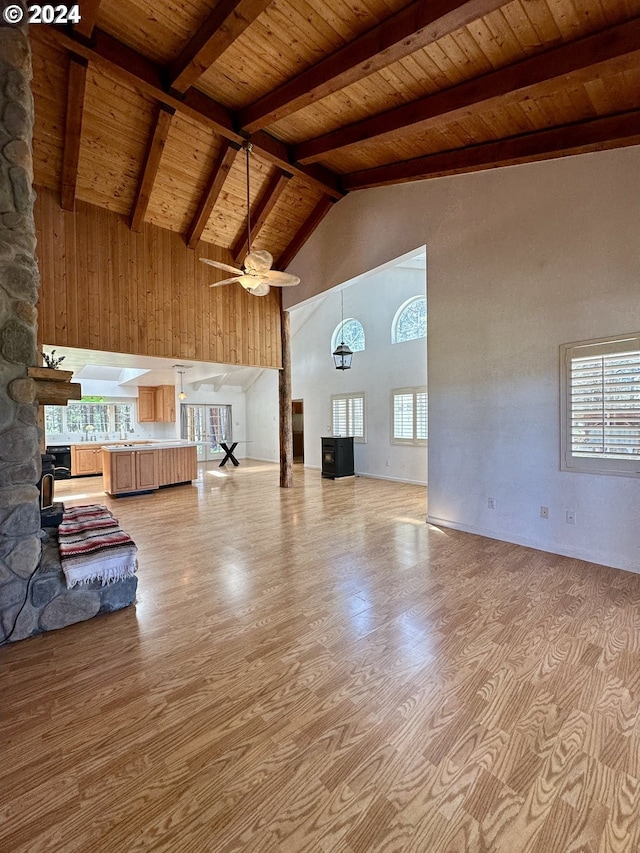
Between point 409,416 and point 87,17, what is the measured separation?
6.86m

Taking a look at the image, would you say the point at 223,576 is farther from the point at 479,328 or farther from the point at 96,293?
the point at 96,293

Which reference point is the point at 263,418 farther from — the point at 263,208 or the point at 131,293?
the point at 263,208

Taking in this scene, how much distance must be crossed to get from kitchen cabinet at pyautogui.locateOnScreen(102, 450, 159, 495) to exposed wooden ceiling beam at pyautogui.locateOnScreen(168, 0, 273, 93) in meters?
5.57

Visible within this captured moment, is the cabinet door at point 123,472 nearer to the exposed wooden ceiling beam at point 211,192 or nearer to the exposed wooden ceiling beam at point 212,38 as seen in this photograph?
the exposed wooden ceiling beam at point 211,192

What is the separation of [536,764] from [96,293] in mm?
6259

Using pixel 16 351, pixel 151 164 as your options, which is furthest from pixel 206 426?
pixel 16 351

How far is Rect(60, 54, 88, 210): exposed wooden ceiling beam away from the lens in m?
3.48

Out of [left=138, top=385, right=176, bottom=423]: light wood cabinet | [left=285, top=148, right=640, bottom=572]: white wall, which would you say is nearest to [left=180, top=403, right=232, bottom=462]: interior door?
[left=138, top=385, right=176, bottom=423]: light wood cabinet

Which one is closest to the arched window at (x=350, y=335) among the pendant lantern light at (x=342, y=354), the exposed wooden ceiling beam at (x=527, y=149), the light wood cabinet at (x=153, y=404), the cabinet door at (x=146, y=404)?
the pendant lantern light at (x=342, y=354)

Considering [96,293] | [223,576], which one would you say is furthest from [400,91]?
[223,576]

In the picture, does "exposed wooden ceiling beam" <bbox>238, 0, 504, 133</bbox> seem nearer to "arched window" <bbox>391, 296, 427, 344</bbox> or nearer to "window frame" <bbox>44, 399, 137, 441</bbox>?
"arched window" <bbox>391, 296, 427, 344</bbox>

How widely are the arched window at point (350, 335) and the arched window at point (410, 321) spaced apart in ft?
3.42

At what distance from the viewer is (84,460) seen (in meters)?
9.27

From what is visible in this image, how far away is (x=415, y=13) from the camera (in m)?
2.65
